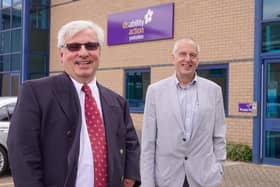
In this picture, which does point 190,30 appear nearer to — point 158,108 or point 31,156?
point 158,108

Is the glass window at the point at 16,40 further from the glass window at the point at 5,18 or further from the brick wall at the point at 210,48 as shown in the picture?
the brick wall at the point at 210,48

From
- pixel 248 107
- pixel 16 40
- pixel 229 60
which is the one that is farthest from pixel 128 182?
pixel 16 40

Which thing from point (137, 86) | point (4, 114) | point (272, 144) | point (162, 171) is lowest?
point (272, 144)

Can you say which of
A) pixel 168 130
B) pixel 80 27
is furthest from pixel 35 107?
pixel 168 130

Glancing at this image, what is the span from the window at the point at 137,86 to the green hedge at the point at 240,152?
3.96 meters

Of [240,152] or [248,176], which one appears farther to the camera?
[240,152]

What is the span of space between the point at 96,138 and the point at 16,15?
59.8 feet

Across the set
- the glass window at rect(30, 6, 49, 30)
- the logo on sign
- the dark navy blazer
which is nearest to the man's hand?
the dark navy blazer

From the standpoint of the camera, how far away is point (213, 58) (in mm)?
11391

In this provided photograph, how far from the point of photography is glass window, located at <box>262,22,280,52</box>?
9.94 m

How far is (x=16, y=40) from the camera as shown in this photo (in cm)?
1928

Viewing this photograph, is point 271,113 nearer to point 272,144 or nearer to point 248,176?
point 272,144

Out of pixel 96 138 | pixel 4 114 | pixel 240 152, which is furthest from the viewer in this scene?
pixel 240 152

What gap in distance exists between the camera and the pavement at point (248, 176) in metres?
7.61
